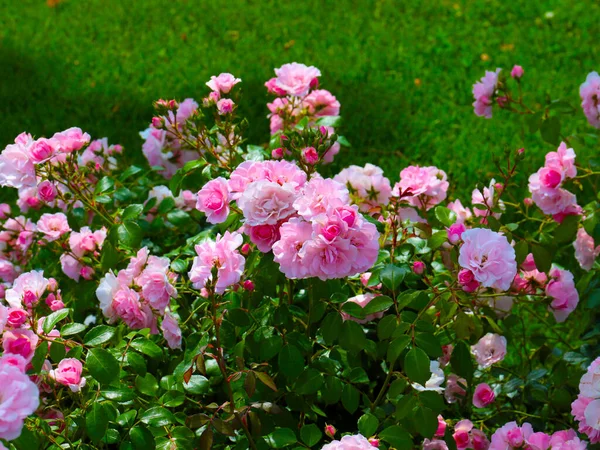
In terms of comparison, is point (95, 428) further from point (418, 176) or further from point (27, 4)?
point (27, 4)

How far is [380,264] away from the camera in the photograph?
1.96m

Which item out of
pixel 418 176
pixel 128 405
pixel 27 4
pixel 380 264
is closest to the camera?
pixel 128 405

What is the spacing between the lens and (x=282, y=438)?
63.4 inches

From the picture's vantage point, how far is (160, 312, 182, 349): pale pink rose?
5.93 feet

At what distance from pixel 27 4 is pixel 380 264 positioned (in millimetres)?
4911

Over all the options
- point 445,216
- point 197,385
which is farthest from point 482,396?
point 197,385

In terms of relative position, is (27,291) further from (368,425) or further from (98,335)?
(368,425)

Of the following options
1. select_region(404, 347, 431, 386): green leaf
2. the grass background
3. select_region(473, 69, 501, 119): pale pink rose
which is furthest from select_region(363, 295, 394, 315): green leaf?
the grass background

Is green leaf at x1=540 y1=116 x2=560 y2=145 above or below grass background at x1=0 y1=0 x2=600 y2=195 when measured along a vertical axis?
above

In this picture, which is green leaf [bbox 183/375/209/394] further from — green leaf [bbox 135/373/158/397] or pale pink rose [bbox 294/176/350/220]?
pale pink rose [bbox 294/176/350/220]

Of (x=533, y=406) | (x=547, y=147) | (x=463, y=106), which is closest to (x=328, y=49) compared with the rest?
(x=463, y=106)

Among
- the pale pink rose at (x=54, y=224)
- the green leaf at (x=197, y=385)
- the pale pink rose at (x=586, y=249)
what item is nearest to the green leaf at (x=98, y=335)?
the green leaf at (x=197, y=385)

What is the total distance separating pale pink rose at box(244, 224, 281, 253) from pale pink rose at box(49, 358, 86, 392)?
42 centimetres

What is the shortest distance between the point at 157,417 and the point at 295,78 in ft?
3.53
